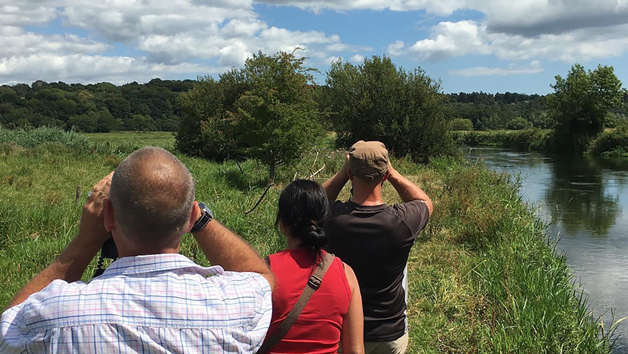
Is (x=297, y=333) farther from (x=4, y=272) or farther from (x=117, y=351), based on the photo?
(x=4, y=272)

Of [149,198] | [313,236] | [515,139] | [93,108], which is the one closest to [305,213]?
[313,236]

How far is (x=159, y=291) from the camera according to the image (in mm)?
1373

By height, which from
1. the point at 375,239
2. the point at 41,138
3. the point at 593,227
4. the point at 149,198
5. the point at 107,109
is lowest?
the point at 593,227

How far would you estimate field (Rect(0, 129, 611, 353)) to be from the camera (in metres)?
5.18

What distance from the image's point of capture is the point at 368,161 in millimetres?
2605

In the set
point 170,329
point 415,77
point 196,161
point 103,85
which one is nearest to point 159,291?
point 170,329

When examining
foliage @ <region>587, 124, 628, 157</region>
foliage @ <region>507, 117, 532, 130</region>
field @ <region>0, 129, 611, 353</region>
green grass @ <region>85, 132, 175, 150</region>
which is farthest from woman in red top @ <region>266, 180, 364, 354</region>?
foliage @ <region>507, 117, 532, 130</region>

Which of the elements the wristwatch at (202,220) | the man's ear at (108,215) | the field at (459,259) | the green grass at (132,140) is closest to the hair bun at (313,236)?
the wristwatch at (202,220)

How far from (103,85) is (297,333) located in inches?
3846

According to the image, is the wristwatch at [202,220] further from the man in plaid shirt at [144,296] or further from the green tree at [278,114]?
the green tree at [278,114]

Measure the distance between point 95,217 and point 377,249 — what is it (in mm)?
1487

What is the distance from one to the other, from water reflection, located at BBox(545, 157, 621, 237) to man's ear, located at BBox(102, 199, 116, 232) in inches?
460

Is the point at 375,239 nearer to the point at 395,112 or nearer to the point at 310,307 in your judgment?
the point at 310,307

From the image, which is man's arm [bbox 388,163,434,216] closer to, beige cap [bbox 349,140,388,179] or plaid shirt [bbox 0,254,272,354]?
beige cap [bbox 349,140,388,179]
